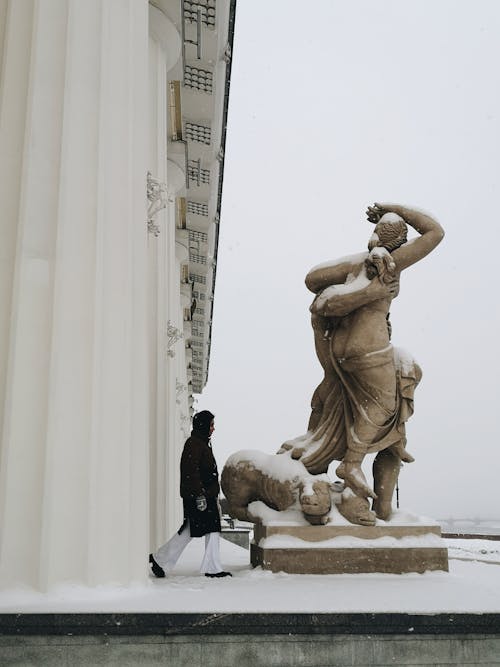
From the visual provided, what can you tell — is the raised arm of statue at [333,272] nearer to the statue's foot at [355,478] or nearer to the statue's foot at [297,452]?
the statue's foot at [297,452]

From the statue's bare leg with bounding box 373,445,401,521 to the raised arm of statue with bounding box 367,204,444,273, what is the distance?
74.9 inches

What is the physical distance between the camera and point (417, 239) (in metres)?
7.04

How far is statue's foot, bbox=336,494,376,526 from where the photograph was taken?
6550mm

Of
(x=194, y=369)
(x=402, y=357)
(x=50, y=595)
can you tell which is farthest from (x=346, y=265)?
(x=194, y=369)

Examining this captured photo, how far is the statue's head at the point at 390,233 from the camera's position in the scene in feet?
23.2

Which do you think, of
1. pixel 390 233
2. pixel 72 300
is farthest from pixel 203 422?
pixel 390 233

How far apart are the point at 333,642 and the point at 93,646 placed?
4.53 ft

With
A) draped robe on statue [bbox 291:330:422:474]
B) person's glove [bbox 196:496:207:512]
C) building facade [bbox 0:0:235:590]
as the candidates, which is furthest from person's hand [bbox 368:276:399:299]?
person's glove [bbox 196:496:207:512]

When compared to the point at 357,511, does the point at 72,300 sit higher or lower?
higher

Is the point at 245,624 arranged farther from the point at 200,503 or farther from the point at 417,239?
the point at 417,239

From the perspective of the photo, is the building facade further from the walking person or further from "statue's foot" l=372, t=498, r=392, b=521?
"statue's foot" l=372, t=498, r=392, b=521

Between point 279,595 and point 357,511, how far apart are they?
1966mm

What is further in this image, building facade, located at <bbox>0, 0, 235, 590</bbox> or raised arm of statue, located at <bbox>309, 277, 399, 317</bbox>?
raised arm of statue, located at <bbox>309, 277, 399, 317</bbox>

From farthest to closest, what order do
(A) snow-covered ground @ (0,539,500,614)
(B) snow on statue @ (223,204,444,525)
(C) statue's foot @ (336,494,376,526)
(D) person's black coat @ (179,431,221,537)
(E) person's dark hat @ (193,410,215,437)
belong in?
(B) snow on statue @ (223,204,444,525)
(E) person's dark hat @ (193,410,215,437)
(C) statue's foot @ (336,494,376,526)
(D) person's black coat @ (179,431,221,537)
(A) snow-covered ground @ (0,539,500,614)
